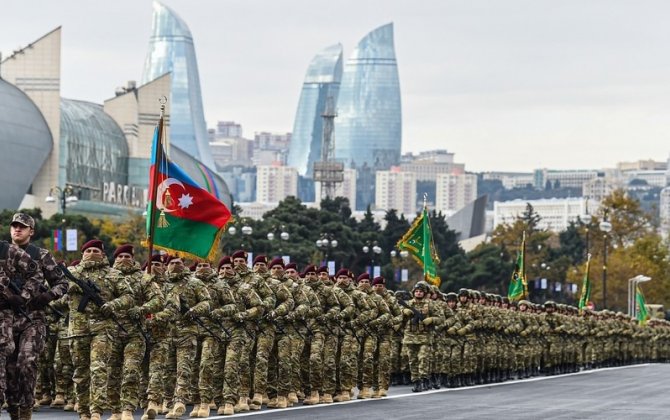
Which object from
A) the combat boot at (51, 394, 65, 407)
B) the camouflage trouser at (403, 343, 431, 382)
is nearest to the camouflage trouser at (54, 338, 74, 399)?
the combat boot at (51, 394, 65, 407)

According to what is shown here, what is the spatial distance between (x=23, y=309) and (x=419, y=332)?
13624mm

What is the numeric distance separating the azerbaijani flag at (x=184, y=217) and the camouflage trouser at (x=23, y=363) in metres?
5.44

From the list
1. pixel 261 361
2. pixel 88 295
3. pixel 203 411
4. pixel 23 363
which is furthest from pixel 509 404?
pixel 23 363

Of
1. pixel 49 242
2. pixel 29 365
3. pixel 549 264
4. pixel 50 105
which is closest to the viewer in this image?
pixel 29 365

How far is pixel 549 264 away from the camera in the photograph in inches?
4675

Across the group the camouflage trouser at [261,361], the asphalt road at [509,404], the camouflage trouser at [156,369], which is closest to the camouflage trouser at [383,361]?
the asphalt road at [509,404]

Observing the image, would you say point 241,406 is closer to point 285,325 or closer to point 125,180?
point 285,325

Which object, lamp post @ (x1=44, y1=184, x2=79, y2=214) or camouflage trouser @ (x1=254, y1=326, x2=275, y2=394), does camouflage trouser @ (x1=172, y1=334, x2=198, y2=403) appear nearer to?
camouflage trouser @ (x1=254, y1=326, x2=275, y2=394)

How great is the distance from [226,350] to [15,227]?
19.0 ft

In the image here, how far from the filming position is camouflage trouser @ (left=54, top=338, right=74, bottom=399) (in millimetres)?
21062

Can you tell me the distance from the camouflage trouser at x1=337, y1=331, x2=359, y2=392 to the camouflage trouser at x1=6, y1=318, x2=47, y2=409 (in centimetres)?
949

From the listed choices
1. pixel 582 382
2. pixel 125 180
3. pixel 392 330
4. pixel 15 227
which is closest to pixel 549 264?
pixel 125 180

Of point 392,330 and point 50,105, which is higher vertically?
point 50,105

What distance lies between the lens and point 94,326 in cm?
1819
